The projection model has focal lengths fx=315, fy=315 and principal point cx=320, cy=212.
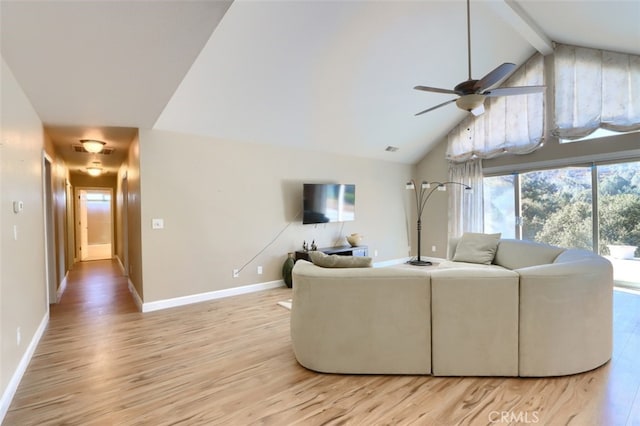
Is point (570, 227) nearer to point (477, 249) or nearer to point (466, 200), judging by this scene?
point (466, 200)

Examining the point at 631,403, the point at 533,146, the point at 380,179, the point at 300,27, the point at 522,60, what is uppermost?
the point at 522,60

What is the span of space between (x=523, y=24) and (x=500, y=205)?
3.31 metres

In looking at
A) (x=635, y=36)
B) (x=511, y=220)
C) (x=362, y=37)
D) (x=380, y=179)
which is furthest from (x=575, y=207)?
(x=362, y=37)

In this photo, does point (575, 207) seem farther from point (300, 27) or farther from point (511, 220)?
point (300, 27)

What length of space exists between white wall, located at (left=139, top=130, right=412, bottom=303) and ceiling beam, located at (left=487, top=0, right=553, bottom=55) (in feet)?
10.7

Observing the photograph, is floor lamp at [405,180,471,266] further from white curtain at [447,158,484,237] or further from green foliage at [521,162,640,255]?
green foliage at [521,162,640,255]

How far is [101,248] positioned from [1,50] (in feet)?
29.5

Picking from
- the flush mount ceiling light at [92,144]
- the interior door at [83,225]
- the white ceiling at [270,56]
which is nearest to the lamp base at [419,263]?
the white ceiling at [270,56]

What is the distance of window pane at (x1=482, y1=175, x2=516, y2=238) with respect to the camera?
247 inches

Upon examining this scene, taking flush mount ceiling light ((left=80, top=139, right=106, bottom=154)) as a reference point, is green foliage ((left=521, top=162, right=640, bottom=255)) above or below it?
below

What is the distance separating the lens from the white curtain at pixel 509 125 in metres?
5.57

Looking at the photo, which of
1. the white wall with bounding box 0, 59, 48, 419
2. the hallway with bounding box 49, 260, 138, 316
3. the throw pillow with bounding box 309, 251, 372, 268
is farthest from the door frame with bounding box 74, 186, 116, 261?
the throw pillow with bounding box 309, 251, 372, 268

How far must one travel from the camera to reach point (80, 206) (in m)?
8.95

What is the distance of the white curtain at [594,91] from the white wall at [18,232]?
7.00 meters
